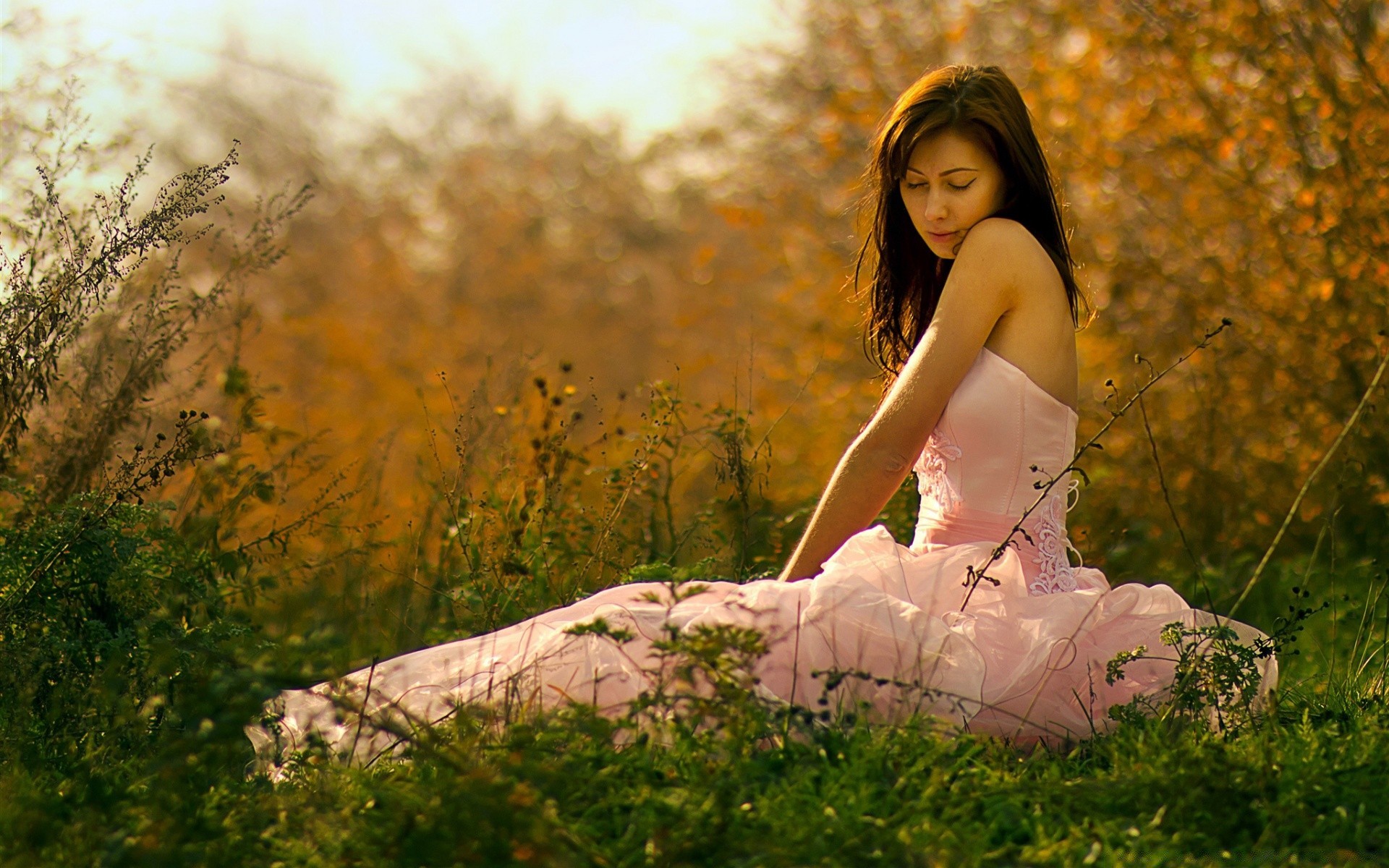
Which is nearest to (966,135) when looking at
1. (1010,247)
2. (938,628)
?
(1010,247)

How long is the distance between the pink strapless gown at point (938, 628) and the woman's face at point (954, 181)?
1.10 feet

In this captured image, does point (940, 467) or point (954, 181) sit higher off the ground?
point (954, 181)

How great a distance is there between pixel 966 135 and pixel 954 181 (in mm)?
102

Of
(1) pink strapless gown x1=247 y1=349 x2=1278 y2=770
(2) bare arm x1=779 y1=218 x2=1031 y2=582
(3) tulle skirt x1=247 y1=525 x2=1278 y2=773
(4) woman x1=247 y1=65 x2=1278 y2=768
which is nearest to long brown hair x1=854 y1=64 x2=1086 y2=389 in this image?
(4) woman x1=247 y1=65 x2=1278 y2=768

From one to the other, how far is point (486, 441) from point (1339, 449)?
117 inches

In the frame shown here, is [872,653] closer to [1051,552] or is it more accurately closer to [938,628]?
[938,628]

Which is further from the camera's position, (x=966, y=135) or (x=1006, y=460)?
(x=966, y=135)

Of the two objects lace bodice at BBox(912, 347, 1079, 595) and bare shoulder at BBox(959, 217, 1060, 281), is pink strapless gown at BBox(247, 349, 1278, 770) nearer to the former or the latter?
lace bodice at BBox(912, 347, 1079, 595)

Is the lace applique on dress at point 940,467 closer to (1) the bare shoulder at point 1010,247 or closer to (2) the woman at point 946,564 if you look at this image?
(2) the woman at point 946,564

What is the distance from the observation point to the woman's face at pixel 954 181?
292cm

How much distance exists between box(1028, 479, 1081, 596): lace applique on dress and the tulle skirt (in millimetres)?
41

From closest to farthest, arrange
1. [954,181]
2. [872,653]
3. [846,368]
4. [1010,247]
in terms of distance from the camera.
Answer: [872,653], [1010,247], [954,181], [846,368]

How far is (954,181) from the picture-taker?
9.63 ft

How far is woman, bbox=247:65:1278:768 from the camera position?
2412 mm
